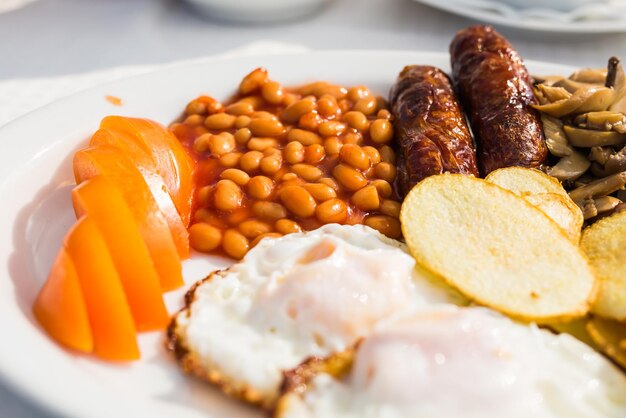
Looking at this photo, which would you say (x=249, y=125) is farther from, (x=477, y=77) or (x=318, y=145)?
(x=477, y=77)

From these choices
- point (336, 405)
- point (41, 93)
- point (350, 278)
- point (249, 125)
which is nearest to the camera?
point (336, 405)

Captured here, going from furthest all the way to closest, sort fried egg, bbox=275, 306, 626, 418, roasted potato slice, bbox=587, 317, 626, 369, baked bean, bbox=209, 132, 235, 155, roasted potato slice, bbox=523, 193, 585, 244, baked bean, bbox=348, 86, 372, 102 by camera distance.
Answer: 1. baked bean, bbox=348, 86, 372, 102
2. baked bean, bbox=209, 132, 235, 155
3. roasted potato slice, bbox=523, 193, 585, 244
4. roasted potato slice, bbox=587, 317, 626, 369
5. fried egg, bbox=275, 306, 626, 418

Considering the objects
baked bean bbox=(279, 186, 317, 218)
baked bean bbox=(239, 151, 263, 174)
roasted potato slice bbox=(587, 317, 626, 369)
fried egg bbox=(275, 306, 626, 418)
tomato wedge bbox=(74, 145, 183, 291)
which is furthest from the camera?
baked bean bbox=(239, 151, 263, 174)

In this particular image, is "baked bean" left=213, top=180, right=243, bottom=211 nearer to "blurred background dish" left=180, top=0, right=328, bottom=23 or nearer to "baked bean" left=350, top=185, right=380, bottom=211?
"baked bean" left=350, top=185, right=380, bottom=211

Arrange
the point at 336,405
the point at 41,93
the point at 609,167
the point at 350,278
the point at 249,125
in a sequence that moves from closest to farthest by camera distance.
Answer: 1. the point at 336,405
2. the point at 350,278
3. the point at 609,167
4. the point at 249,125
5. the point at 41,93

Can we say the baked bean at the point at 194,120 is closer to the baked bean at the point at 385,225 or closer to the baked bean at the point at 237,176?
the baked bean at the point at 237,176

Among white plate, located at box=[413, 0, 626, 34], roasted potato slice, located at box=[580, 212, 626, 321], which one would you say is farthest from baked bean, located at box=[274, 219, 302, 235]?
white plate, located at box=[413, 0, 626, 34]

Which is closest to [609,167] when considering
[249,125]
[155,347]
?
[249,125]
